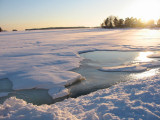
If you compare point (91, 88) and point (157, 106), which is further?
point (91, 88)

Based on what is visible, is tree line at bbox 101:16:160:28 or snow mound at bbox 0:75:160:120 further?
tree line at bbox 101:16:160:28

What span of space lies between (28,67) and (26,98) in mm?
2731

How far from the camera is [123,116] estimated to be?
2576 mm

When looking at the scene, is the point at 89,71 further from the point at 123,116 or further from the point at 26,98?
the point at 123,116

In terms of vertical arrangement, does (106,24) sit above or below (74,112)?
above

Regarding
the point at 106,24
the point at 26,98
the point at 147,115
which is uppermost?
the point at 106,24

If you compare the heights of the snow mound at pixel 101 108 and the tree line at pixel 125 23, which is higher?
the tree line at pixel 125 23

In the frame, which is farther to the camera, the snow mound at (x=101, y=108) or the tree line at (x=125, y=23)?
the tree line at (x=125, y=23)

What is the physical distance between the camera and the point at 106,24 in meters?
80.7

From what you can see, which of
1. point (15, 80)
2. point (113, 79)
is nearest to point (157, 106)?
point (113, 79)

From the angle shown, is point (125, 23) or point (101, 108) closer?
point (101, 108)

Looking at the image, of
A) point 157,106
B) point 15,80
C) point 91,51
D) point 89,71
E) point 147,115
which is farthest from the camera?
point 91,51

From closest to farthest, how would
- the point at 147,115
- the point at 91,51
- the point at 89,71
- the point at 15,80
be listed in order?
the point at 147,115 < the point at 15,80 < the point at 89,71 < the point at 91,51

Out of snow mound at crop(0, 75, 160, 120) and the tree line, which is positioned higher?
the tree line
